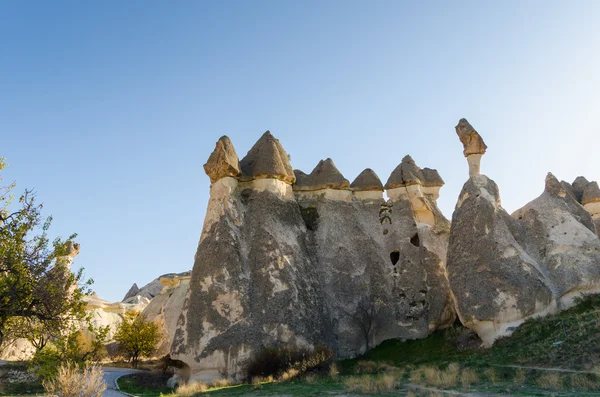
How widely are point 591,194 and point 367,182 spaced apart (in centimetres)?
1417

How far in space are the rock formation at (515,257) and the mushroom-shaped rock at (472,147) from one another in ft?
2.63

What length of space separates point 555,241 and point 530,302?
373 cm

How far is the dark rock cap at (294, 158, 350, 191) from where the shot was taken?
1082 inches

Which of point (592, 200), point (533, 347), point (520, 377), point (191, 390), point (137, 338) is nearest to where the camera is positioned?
point (520, 377)

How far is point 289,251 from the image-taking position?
2242cm

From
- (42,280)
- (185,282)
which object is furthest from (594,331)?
(185,282)

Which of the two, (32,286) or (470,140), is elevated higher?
(470,140)

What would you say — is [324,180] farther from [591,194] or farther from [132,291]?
[132,291]

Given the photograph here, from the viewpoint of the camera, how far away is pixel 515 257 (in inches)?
774

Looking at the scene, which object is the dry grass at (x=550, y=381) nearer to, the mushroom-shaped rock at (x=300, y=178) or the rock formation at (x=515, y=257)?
the rock formation at (x=515, y=257)

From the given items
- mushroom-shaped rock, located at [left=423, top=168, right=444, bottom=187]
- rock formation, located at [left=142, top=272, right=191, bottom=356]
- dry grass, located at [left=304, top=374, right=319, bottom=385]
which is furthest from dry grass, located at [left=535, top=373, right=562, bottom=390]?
rock formation, located at [left=142, top=272, right=191, bottom=356]

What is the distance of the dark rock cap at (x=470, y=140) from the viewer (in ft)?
78.3

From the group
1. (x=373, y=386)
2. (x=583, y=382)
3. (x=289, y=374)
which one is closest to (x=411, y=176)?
(x=289, y=374)

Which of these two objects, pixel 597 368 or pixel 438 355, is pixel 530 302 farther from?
pixel 597 368
